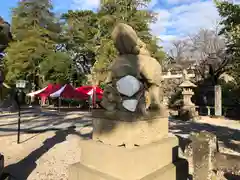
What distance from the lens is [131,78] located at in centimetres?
286

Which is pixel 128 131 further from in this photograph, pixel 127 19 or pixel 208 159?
pixel 127 19

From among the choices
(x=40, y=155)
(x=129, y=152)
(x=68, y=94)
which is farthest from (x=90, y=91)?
(x=129, y=152)

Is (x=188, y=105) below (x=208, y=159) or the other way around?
the other way around

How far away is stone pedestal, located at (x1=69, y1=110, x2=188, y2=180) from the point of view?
266 cm

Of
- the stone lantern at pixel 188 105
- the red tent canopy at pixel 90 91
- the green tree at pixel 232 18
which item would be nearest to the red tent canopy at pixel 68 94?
the red tent canopy at pixel 90 91

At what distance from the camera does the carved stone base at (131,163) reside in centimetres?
263

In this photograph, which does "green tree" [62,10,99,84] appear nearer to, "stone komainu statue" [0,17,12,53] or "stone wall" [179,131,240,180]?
"stone komainu statue" [0,17,12,53]

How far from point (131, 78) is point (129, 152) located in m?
0.86

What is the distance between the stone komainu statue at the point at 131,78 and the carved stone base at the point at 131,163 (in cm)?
48

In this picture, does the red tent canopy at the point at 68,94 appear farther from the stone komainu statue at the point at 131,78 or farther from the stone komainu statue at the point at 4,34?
the stone komainu statue at the point at 131,78

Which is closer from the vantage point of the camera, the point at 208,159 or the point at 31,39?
the point at 208,159

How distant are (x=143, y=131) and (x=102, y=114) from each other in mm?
559

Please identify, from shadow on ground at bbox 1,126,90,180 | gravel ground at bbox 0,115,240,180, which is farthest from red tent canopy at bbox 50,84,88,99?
shadow on ground at bbox 1,126,90,180

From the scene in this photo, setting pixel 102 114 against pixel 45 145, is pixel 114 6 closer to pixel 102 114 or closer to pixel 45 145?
pixel 45 145
